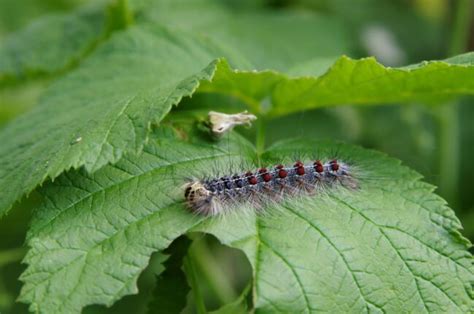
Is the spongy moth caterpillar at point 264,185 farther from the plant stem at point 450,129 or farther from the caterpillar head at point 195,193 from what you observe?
the plant stem at point 450,129

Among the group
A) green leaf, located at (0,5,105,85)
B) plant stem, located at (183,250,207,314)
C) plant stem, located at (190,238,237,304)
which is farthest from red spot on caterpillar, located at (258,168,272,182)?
green leaf, located at (0,5,105,85)

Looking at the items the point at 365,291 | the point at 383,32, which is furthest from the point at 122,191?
the point at 383,32

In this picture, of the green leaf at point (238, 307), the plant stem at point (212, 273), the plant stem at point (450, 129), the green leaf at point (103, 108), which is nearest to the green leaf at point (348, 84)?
the green leaf at point (103, 108)

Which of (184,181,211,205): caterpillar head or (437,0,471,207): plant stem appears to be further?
(437,0,471,207): plant stem

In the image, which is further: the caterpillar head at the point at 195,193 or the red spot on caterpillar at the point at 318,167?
the red spot on caterpillar at the point at 318,167

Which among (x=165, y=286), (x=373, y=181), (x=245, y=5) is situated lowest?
(x=165, y=286)

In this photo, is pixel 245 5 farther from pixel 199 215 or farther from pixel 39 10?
pixel 199 215

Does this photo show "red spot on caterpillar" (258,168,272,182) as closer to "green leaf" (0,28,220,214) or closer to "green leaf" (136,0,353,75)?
"green leaf" (0,28,220,214)
